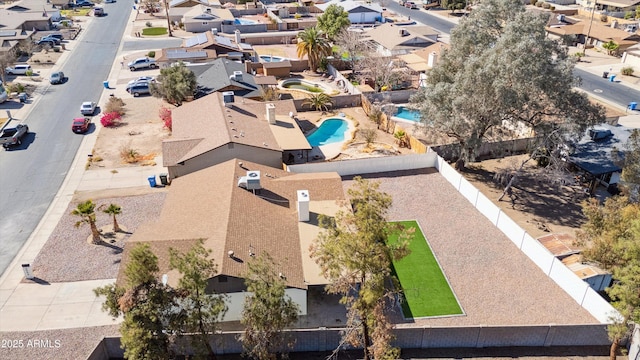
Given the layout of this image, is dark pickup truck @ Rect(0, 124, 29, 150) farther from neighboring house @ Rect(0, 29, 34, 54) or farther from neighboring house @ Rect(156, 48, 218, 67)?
neighboring house @ Rect(0, 29, 34, 54)

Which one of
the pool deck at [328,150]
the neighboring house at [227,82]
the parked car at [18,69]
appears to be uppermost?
the neighboring house at [227,82]

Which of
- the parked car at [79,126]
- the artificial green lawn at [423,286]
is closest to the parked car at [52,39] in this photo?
the parked car at [79,126]

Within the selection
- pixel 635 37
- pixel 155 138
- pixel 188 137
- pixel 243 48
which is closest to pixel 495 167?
pixel 188 137

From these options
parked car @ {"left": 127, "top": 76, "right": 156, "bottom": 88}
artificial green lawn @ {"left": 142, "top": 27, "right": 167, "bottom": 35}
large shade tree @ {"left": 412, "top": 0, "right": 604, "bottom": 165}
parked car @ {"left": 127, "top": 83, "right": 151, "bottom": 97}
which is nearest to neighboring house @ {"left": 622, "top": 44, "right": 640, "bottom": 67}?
large shade tree @ {"left": 412, "top": 0, "right": 604, "bottom": 165}

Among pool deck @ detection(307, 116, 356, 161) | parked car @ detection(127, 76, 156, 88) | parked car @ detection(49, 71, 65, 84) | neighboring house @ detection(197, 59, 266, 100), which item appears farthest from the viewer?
parked car @ detection(49, 71, 65, 84)

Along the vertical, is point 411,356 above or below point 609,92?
below

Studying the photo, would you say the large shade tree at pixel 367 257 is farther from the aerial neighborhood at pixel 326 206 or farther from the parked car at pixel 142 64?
the parked car at pixel 142 64

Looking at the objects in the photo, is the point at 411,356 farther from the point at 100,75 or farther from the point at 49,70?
the point at 49,70
